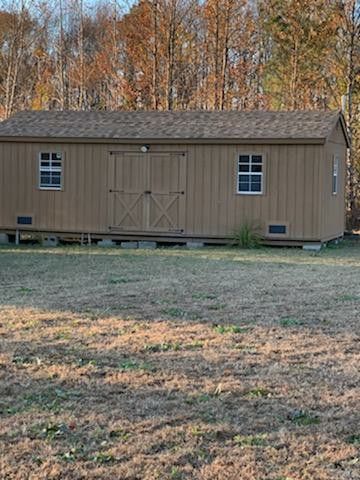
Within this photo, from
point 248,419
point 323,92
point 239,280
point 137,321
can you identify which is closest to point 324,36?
point 323,92

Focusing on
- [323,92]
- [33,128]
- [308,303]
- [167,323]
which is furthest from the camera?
[323,92]

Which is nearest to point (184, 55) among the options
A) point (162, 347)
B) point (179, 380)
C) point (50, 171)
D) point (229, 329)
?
point (50, 171)

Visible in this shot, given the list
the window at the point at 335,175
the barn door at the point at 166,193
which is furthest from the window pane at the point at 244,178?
the window at the point at 335,175

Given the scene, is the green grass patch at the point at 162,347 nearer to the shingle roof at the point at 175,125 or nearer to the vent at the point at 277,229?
the vent at the point at 277,229

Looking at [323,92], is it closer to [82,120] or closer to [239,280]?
[82,120]

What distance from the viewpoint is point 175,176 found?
15.6m

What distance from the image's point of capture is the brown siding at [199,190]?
14.9 metres

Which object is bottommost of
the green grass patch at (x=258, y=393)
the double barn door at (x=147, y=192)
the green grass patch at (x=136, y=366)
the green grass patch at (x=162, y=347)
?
the green grass patch at (x=258, y=393)

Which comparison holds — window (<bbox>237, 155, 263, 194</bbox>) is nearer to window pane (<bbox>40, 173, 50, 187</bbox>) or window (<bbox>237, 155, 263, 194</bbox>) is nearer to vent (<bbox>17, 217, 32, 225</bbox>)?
window pane (<bbox>40, 173, 50, 187</bbox>)

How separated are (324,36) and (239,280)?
1526 centimetres

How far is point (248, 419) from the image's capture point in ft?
13.4

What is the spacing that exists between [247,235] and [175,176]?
2.09m

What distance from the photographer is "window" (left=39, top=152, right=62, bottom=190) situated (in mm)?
16234

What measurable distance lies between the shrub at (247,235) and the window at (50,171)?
4.27 metres
